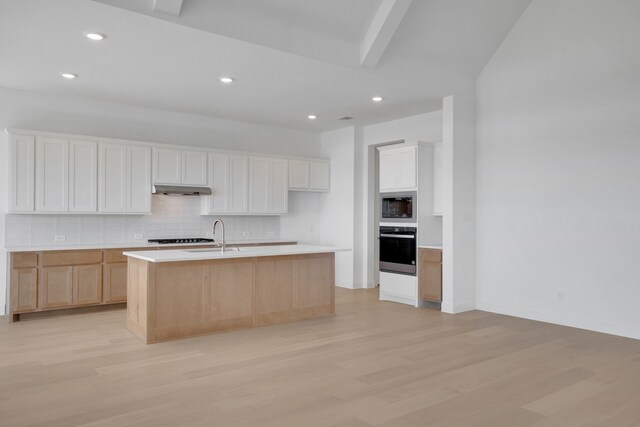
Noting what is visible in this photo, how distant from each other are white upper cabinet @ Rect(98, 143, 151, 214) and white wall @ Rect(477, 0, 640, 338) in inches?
185

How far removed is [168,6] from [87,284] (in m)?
3.85

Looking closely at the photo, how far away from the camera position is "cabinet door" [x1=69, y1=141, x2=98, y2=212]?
6324 mm

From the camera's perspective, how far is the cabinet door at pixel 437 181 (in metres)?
6.95

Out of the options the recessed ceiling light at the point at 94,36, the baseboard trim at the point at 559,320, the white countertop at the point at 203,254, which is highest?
the recessed ceiling light at the point at 94,36

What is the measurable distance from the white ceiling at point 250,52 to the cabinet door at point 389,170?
27.8 inches

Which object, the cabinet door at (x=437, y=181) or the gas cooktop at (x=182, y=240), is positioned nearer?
the cabinet door at (x=437, y=181)

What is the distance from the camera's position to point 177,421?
2988 millimetres

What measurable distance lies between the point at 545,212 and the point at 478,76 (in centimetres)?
213

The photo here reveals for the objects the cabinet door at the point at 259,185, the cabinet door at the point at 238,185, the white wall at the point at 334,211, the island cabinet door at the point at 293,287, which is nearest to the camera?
the island cabinet door at the point at 293,287

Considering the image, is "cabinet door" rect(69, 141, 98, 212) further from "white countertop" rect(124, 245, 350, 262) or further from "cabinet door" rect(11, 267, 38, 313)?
"white countertop" rect(124, 245, 350, 262)

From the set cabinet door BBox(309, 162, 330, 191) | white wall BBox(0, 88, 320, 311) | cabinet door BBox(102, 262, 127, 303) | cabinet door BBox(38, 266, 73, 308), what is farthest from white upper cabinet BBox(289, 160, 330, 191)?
cabinet door BBox(38, 266, 73, 308)

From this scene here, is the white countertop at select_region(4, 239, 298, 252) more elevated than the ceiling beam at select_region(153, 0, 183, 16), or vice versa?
the ceiling beam at select_region(153, 0, 183, 16)

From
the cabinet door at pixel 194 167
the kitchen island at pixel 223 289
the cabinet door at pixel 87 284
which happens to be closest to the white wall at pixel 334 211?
the cabinet door at pixel 194 167

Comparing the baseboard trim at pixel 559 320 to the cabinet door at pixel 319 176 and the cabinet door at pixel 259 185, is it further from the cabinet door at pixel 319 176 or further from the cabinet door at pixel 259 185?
the cabinet door at pixel 259 185
